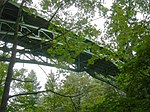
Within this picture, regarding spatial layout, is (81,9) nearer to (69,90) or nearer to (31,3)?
(31,3)

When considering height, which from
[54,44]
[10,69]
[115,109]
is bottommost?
[115,109]

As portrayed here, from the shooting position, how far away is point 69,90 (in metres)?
16.3

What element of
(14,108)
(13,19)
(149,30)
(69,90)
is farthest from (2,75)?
(149,30)

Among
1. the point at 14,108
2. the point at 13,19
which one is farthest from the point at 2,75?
the point at 13,19

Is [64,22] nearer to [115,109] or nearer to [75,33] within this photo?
[75,33]

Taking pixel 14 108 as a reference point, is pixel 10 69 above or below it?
below

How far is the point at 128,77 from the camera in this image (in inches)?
→ 190

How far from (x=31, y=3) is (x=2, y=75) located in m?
7.17

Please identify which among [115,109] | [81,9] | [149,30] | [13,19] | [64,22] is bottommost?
[115,109]

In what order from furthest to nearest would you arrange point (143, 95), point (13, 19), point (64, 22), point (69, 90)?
point (69, 90)
point (13, 19)
point (64, 22)
point (143, 95)

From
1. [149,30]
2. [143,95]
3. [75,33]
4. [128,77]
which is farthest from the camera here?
[75,33]

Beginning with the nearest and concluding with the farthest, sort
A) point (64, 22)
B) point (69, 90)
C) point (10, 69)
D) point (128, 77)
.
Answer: point (10, 69)
point (128, 77)
point (64, 22)
point (69, 90)

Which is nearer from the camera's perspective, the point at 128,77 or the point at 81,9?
the point at 128,77

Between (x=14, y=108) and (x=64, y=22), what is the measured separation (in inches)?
279
